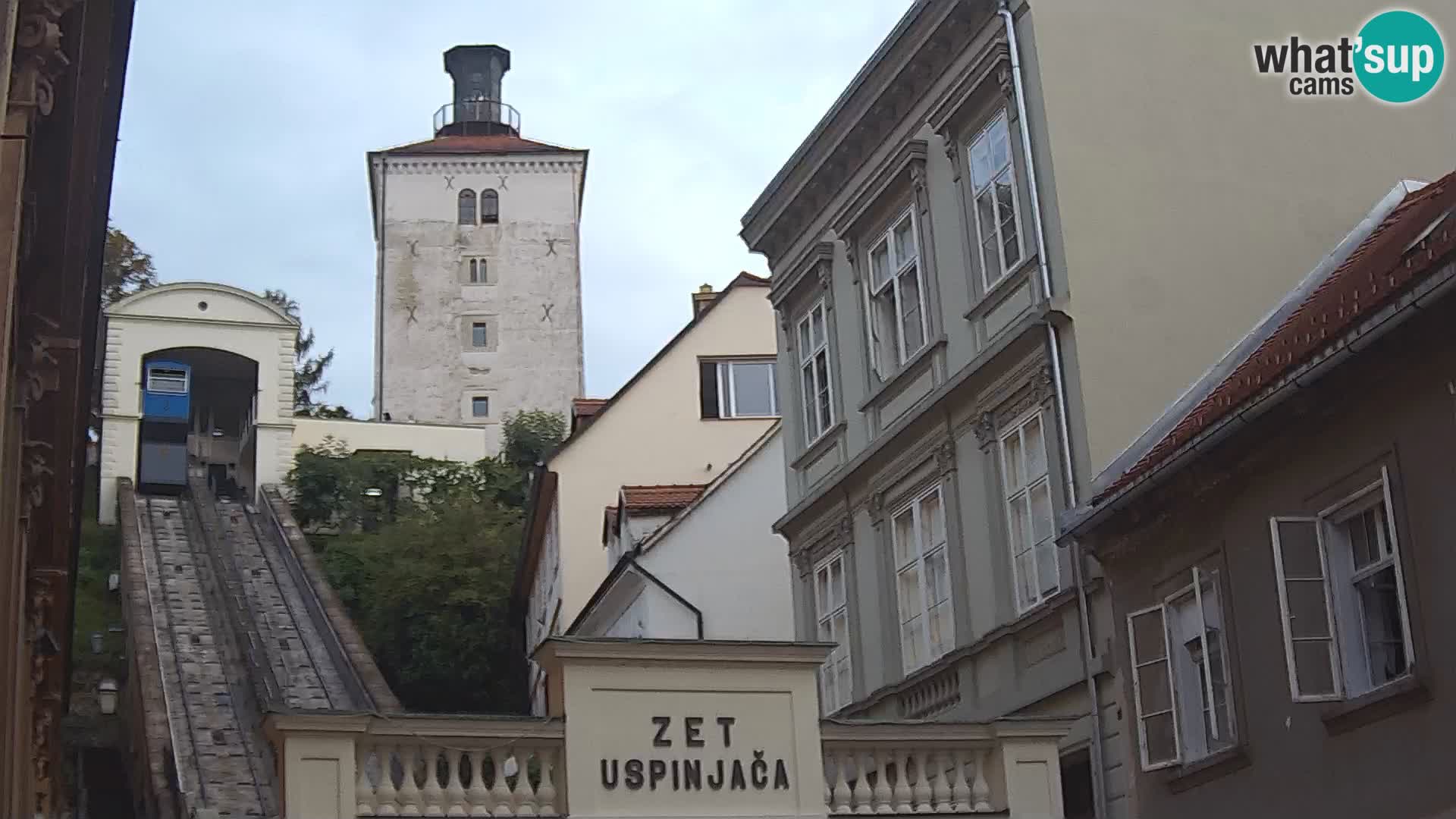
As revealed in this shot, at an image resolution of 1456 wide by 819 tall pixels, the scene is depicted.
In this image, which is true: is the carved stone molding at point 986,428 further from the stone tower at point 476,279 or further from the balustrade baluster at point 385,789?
the stone tower at point 476,279

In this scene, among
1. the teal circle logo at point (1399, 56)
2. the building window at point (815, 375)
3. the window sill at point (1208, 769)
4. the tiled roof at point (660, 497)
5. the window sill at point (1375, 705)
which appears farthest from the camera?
the tiled roof at point (660, 497)

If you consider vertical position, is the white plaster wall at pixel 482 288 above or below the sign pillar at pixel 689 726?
above

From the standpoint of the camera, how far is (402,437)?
216 feet

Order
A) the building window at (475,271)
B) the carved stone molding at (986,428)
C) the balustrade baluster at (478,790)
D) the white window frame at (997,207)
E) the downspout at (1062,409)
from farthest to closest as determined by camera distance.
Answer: the building window at (475,271) → the carved stone molding at (986,428) → the white window frame at (997,207) → the downspout at (1062,409) → the balustrade baluster at (478,790)

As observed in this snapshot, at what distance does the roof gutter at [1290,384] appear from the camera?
13.1m

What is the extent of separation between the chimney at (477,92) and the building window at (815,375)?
70.5 metres

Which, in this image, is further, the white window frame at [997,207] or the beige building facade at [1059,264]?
the white window frame at [997,207]

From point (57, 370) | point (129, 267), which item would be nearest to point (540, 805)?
point (57, 370)

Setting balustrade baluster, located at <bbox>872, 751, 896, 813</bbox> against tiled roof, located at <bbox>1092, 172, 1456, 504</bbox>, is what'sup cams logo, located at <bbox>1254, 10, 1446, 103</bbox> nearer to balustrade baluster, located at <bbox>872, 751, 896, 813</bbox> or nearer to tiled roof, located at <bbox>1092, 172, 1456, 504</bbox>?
tiled roof, located at <bbox>1092, 172, 1456, 504</bbox>

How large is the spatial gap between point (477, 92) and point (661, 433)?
60.1 meters

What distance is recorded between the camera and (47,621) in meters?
22.2

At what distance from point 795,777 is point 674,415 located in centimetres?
2445

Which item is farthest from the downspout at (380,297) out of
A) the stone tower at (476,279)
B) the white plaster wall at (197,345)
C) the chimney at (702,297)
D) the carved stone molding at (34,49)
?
the carved stone molding at (34,49)

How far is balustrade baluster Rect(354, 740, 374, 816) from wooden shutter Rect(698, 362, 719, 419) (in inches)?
1016
